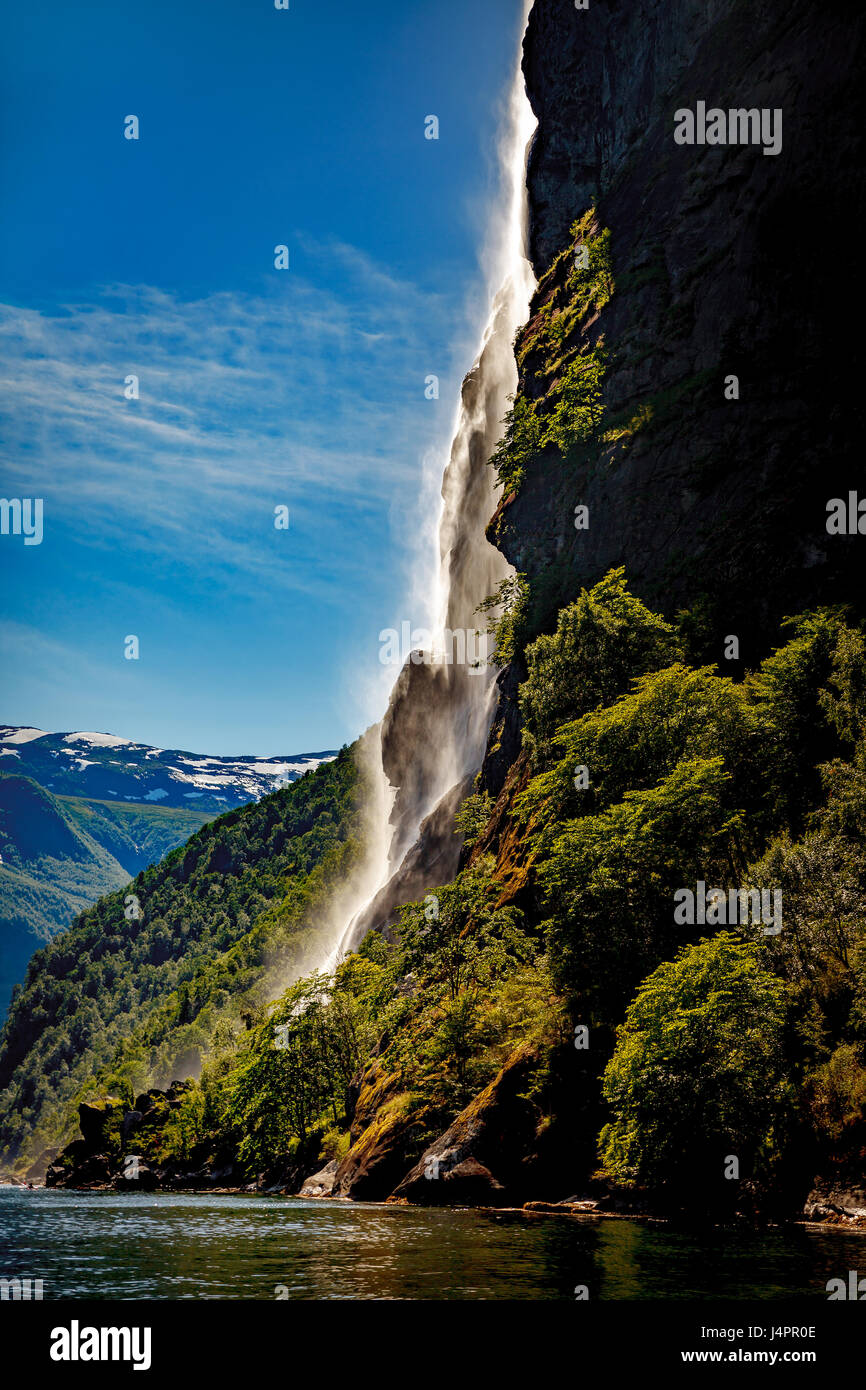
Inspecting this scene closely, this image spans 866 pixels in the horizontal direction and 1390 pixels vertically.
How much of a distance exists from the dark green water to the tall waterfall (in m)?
48.0

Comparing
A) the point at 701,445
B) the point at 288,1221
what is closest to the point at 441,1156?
the point at 288,1221

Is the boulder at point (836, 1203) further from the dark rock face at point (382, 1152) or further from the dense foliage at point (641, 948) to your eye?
the dark rock face at point (382, 1152)

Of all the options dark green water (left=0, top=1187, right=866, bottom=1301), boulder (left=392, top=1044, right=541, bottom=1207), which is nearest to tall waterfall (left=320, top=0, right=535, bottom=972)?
boulder (left=392, top=1044, right=541, bottom=1207)

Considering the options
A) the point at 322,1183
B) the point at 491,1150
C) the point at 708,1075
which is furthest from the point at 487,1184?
the point at 322,1183

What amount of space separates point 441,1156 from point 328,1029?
80.7 feet

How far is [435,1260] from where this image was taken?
17.1m

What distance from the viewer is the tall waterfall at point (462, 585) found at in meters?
75.8

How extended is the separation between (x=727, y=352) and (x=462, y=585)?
34.2 metres

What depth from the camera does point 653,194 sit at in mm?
58250

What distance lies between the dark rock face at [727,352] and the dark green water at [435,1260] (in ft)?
91.6

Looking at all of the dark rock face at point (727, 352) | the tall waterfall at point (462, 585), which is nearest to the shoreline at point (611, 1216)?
the dark rock face at point (727, 352)

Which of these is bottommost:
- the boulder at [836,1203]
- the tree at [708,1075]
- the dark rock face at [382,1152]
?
→ the dark rock face at [382,1152]
